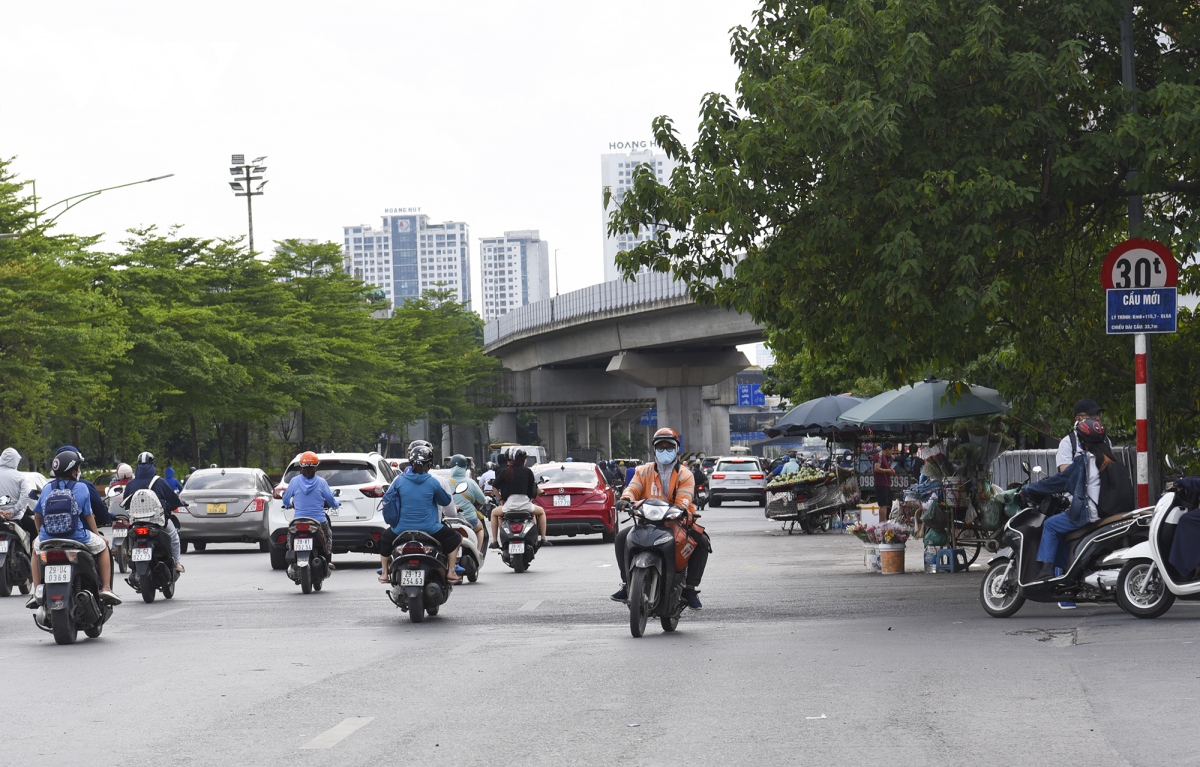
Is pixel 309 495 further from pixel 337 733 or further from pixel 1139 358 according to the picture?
pixel 337 733

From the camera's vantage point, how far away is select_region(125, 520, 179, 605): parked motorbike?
685 inches

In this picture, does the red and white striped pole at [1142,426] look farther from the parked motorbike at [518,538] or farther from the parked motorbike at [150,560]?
the parked motorbike at [150,560]

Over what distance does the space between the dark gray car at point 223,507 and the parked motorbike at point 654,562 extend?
16313mm

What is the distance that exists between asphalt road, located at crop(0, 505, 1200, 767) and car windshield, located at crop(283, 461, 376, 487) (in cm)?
662

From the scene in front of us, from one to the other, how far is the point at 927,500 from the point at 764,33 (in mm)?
6099

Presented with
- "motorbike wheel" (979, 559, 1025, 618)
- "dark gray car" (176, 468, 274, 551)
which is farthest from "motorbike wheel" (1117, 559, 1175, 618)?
"dark gray car" (176, 468, 274, 551)

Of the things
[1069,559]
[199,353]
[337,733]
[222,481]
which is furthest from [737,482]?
[337,733]

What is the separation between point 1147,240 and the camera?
1345 centimetres

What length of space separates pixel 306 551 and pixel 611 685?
9021 millimetres

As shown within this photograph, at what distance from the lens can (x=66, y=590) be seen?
514 inches

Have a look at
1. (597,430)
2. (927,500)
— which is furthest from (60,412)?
(597,430)

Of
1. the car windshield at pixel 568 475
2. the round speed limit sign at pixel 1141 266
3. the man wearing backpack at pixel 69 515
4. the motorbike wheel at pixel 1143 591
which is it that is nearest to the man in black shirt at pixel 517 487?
the car windshield at pixel 568 475

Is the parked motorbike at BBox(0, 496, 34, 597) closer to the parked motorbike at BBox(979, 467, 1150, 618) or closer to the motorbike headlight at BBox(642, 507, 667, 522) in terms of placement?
the motorbike headlight at BBox(642, 507, 667, 522)

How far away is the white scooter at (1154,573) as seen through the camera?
1190cm
